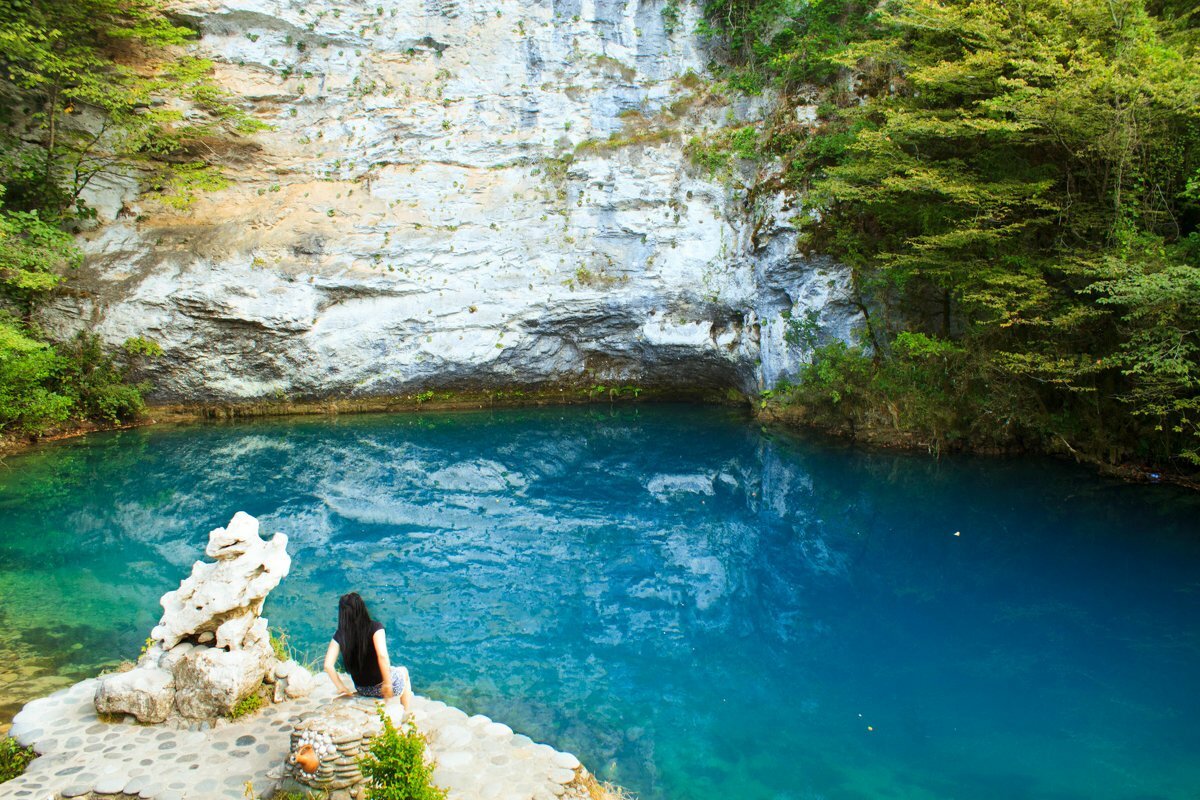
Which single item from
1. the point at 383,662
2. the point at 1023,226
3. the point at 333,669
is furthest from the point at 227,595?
the point at 1023,226

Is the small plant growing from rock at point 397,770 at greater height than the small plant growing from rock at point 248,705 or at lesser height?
greater

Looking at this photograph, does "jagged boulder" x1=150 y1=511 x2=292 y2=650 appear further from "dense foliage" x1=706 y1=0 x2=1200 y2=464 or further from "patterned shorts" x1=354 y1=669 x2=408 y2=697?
"dense foliage" x1=706 y1=0 x2=1200 y2=464

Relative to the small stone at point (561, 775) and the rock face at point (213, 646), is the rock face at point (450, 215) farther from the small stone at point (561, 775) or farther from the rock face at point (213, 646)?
the small stone at point (561, 775)

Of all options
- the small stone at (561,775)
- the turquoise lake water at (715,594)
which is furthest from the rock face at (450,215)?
the small stone at (561,775)

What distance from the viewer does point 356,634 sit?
5426 mm

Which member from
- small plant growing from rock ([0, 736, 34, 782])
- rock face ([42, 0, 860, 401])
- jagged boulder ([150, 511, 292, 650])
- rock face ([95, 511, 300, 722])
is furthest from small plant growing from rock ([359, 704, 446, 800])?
rock face ([42, 0, 860, 401])

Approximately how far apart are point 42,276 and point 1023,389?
65.9 ft

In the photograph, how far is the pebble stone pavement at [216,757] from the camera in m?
4.98

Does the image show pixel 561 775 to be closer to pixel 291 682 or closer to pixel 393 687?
→ pixel 393 687

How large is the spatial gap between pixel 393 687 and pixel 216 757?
1284mm

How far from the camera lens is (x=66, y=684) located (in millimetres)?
6848

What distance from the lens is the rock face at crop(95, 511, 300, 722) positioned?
5.79 meters

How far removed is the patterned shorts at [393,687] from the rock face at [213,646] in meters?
1.03

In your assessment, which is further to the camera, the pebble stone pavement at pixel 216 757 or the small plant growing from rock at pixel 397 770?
the pebble stone pavement at pixel 216 757
